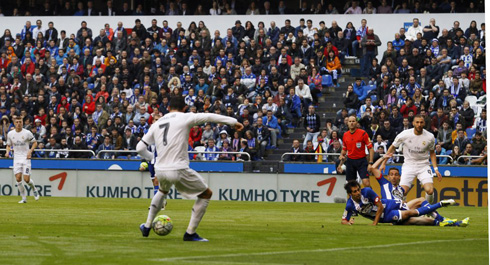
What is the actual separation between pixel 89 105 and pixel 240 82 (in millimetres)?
5690

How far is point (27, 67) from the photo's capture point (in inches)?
1439

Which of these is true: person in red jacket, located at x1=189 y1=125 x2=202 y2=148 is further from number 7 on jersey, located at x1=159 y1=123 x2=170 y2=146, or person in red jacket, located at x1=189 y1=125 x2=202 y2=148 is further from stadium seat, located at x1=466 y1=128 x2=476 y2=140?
number 7 on jersey, located at x1=159 y1=123 x2=170 y2=146

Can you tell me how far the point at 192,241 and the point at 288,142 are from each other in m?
18.7

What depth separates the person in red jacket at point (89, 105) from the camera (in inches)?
1320

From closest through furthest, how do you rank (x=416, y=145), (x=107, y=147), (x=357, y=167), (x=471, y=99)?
(x=416, y=145)
(x=357, y=167)
(x=471, y=99)
(x=107, y=147)

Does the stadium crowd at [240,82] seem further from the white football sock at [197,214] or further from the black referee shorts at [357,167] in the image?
the white football sock at [197,214]

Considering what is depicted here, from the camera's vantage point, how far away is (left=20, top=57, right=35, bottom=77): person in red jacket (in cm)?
3644

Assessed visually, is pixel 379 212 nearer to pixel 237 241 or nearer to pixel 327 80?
pixel 237 241

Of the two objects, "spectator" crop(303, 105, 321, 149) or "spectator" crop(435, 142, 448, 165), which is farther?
"spectator" crop(303, 105, 321, 149)

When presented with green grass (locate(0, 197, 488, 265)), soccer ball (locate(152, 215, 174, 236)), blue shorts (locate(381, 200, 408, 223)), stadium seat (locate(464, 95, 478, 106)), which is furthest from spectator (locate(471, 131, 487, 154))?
soccer ball (locate(152, 215, 174, 236))

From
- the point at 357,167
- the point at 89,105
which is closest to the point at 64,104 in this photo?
the point at 89,105

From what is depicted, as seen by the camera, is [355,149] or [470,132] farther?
[470,132]

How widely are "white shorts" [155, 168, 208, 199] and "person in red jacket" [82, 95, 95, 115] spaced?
2142 cm

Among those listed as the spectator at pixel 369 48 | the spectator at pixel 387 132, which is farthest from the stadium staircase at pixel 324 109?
the spectator at pixel 387 132
